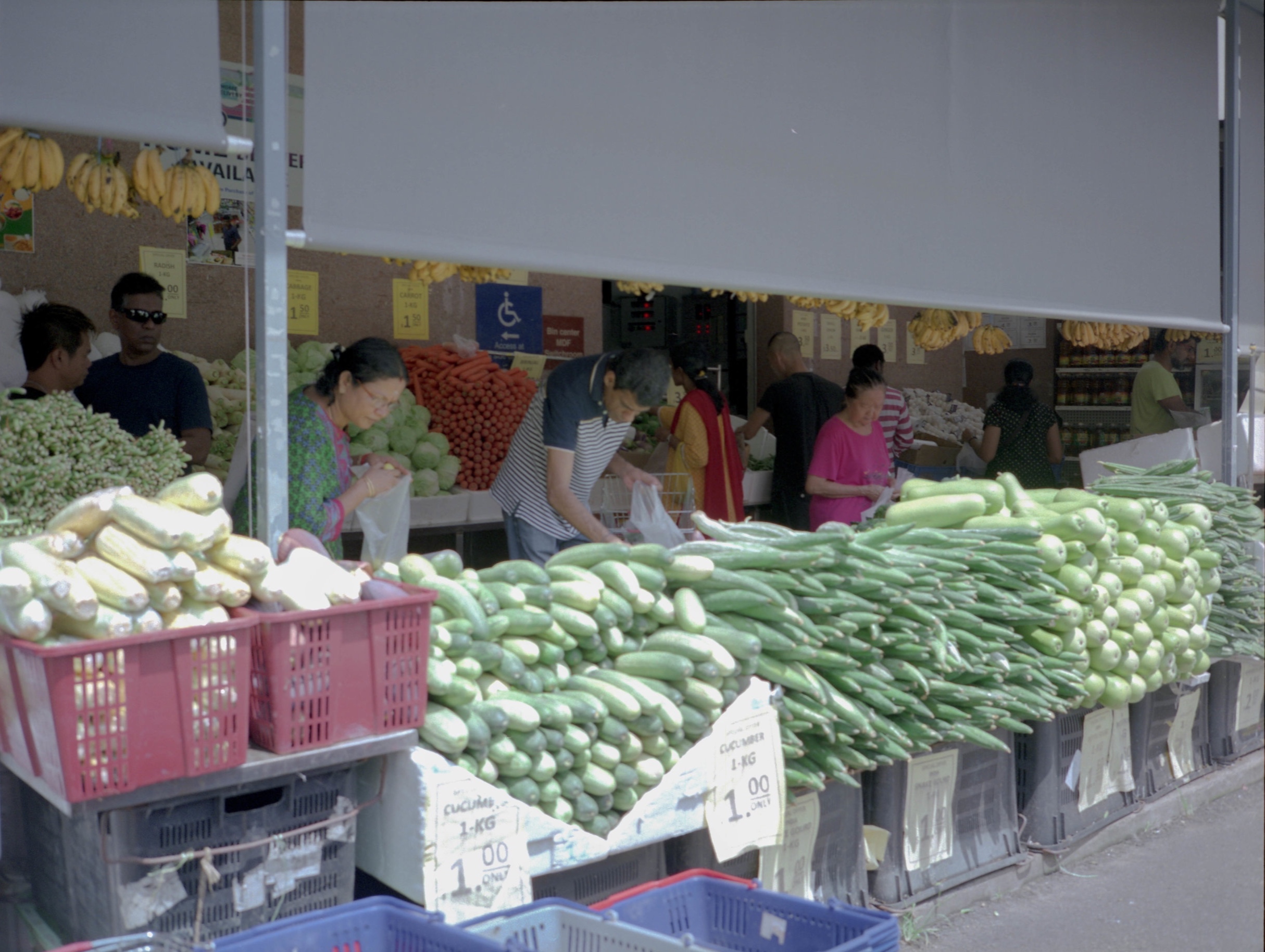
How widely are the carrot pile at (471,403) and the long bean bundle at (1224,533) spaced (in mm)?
3272

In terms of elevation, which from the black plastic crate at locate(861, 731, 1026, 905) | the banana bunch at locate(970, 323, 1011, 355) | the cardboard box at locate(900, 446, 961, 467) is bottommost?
the black plastic crate at locate(861, 731, 1026, 905)

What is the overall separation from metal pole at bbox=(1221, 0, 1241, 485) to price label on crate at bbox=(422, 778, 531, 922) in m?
4.80

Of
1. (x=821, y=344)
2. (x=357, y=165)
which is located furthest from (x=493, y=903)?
(x=821, y=344)

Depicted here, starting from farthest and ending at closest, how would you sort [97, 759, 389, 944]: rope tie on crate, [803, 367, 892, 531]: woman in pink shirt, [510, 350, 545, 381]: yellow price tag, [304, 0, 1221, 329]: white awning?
[510, 350, 545, 381]: yellow price tag < [803, 367, 892, 531]: woman in pink shirt < [304, 0, 1221, 329]: white awning < [97, 759, 389, 944]: rope tie on crate

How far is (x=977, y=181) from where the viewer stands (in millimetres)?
4590

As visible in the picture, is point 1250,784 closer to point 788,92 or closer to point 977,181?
point 977,181

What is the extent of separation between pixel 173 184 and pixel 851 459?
3326mm

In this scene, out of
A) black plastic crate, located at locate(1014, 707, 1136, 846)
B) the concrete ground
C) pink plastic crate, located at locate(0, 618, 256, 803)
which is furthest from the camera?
black plastic crate, located at locate(1014, 707, 1136, 846)

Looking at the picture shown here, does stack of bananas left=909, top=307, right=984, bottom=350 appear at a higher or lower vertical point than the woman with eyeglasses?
higher

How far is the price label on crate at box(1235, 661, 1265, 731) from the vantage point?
229 inches

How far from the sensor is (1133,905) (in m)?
4.27

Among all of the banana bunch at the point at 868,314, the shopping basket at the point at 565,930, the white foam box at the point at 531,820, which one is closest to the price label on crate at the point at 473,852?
the white foam box at the point at 531,820

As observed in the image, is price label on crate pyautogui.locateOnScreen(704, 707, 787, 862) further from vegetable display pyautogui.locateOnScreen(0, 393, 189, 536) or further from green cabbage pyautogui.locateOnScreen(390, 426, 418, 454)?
green cabbage pyautogui.locateOnScreen(390, 426, 418, 454)

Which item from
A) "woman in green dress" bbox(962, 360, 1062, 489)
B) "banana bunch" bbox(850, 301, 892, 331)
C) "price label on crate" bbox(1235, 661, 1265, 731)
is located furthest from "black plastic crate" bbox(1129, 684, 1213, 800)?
"woman in green dress" bbox(962, 360, 1062, 489)
